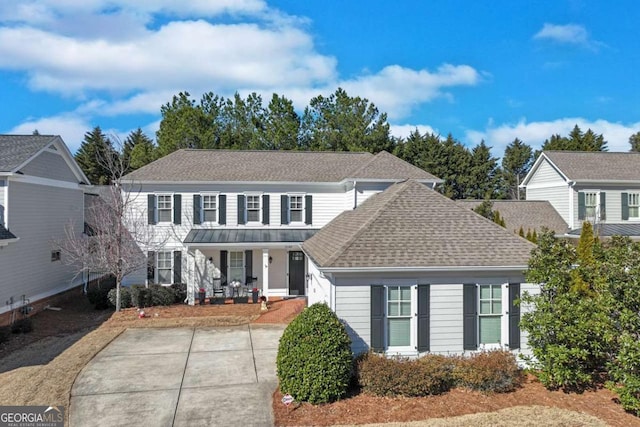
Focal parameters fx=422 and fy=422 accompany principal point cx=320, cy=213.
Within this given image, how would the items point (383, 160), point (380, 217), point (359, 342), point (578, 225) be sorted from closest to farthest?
point (359, 342) → point (380, 217) → point (383, 160) → point (578, 225)

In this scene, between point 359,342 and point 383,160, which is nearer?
point 359,342

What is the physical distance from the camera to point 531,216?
26328 mm

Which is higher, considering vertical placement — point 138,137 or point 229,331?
point 138,137

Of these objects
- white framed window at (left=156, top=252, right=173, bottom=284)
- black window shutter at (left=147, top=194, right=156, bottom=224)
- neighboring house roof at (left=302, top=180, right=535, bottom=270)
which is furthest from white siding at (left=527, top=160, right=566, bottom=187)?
black window shutter at (left=147, top=194, right=156, bottom=224)

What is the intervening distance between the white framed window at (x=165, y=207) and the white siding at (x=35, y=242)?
4.48 meters

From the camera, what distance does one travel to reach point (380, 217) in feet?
38.4

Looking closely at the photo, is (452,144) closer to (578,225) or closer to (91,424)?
(578,225)

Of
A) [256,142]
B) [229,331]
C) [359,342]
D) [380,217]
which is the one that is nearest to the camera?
[359,342]

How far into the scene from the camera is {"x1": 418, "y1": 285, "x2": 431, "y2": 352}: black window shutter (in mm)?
10070

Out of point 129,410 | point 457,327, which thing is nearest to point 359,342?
point 457,327

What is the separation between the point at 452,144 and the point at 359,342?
45758 millimetres

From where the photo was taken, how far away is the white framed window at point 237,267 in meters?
20.4

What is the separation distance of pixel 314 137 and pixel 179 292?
2787cm
